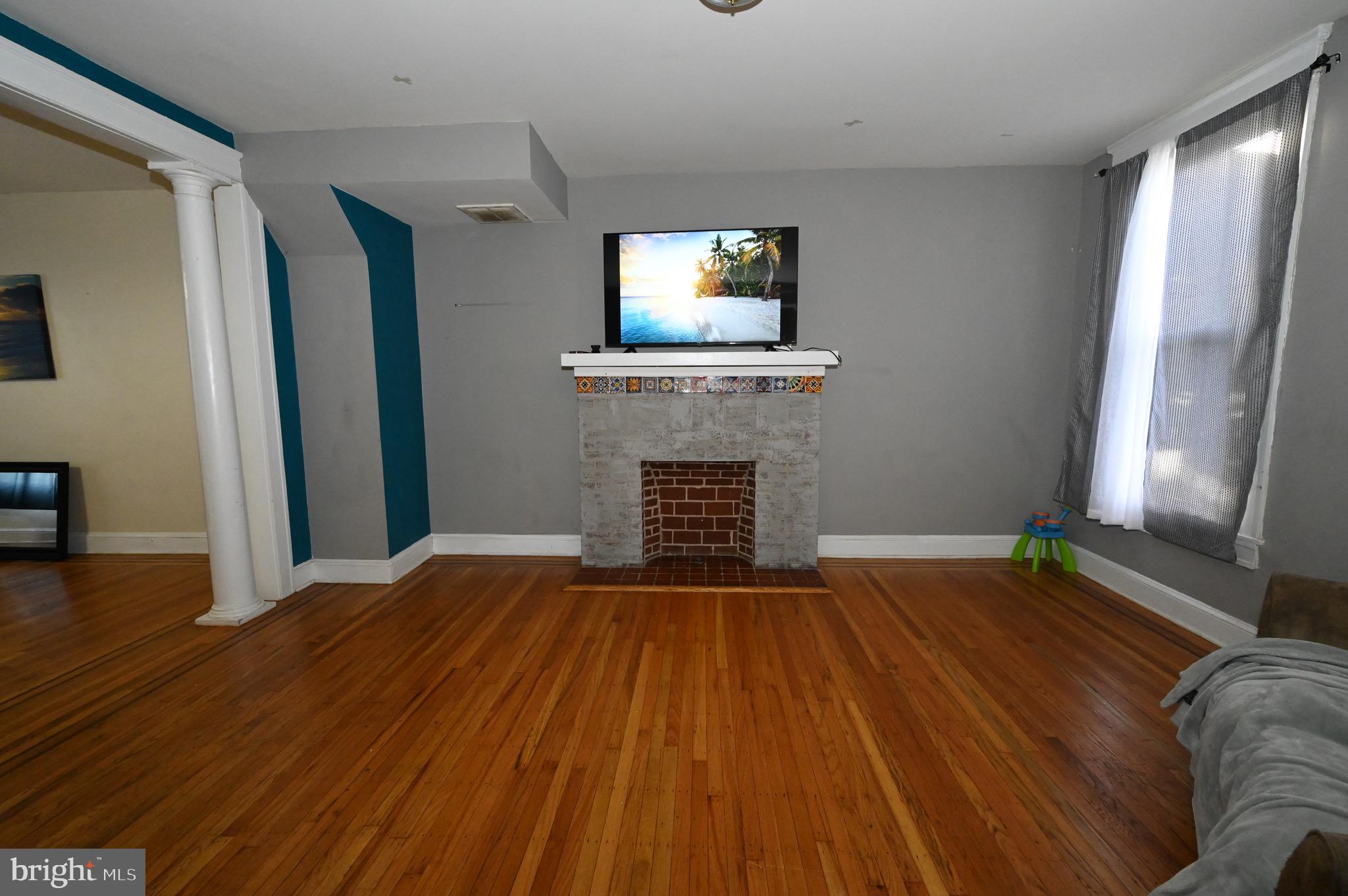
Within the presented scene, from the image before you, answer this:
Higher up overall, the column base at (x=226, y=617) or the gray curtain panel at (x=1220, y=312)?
the gray curtain panel at (x=1220, y=312)

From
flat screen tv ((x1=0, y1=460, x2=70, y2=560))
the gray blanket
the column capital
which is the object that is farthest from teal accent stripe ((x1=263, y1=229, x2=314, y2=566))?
the gray blanket

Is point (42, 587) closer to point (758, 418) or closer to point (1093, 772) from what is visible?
point (758, 418)

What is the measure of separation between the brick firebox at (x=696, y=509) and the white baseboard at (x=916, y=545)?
61 centimetres

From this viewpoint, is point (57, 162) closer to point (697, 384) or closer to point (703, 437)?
Result: point (697, 384)

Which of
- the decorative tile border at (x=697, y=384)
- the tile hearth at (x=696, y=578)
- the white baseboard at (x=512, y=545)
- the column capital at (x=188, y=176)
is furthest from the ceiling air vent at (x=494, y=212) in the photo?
the tile hearth at (x=696, y=578)

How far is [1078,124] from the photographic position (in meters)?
2.88

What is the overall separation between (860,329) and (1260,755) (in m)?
2.79

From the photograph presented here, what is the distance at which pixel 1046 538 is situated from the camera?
3479 millimetres

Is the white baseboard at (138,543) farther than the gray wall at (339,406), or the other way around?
the white baseboard at (138,543)

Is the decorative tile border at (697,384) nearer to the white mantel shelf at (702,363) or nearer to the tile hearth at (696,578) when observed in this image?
the white mantel shelf at (702,363)

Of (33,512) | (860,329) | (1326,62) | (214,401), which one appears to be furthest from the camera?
(33,512)

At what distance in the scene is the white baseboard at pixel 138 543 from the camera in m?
3.98

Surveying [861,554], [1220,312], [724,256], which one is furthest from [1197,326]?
[724,256]

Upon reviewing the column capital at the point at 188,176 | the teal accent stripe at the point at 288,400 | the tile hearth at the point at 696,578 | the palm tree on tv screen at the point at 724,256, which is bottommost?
the tile hearth at the point at 696,578
